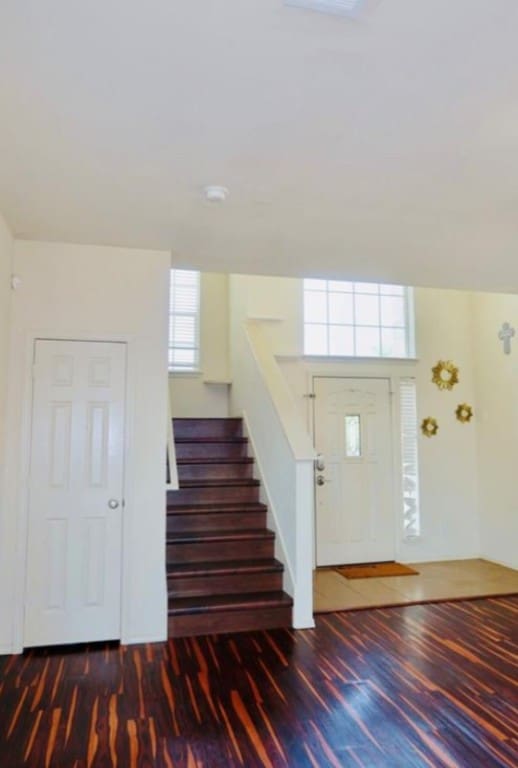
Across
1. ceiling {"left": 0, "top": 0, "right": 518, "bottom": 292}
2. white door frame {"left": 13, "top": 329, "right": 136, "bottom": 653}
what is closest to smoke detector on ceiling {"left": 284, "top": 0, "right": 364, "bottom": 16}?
ceiling {"left": 0, "top": 0, "right": 518, "bottom": 292}

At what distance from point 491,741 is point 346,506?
338 cm

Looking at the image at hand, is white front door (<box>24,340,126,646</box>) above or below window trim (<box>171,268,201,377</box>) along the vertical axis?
below

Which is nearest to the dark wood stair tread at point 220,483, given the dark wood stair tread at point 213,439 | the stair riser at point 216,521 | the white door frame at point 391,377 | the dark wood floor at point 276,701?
the stair riser at point 216,521

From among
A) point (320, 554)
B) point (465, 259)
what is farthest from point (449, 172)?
point (320, 554)

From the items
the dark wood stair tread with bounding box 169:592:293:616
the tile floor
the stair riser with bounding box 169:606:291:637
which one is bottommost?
the tile floor

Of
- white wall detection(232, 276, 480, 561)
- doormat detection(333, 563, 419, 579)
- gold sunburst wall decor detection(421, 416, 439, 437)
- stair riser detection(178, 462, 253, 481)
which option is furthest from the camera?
gold sunburst wall decor detection(421, 416, 439, 437)

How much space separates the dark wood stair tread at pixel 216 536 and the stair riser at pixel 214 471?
0.64 m

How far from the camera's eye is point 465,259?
4023 millimetres

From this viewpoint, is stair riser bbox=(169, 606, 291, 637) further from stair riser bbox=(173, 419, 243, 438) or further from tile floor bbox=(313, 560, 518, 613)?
stair riser bbox=(173, 419, 243, 438)

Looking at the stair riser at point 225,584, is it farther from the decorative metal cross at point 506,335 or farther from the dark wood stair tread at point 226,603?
the decorative metal cross at point 506,335

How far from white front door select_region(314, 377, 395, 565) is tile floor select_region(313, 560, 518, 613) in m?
0.39

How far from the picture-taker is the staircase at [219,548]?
12.5 feet

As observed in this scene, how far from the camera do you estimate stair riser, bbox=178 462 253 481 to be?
4.88 m

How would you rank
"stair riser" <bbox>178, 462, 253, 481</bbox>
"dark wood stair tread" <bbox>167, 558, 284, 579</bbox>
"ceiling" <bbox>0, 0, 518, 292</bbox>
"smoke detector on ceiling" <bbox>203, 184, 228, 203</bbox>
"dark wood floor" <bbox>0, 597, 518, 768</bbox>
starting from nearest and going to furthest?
"ceiling" <bbox>0, 0, 518, 292</bbox>
"dark wood floor" <bbox>0, 597, 518, 768</bbox>
"smoke detector on ceiling" <bbox>203, 184, 228, 203</bbox>
"dark wood stair tread" <bbox>167, 558, 284, 579</bbox>
"stair riser" <bbox>178, 462, 253, 481</bbox>
